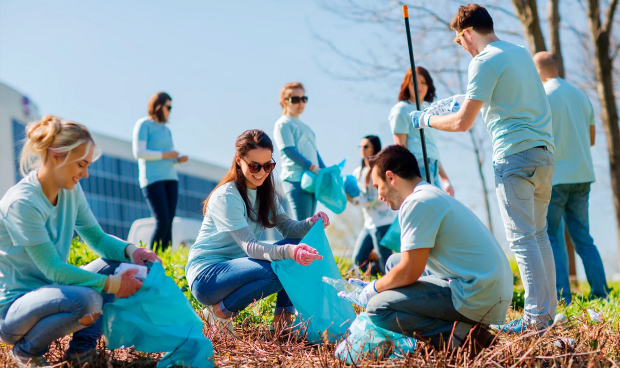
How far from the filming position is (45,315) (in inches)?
103

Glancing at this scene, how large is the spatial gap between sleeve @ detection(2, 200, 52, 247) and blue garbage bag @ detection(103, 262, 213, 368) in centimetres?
44

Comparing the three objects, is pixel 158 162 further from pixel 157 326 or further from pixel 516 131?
pixel 516 131

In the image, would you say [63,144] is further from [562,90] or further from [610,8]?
[610,8]

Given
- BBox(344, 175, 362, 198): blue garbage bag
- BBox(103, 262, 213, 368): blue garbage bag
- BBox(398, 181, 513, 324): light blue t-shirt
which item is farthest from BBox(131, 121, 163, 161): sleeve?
BBox(398, 181, 513, 324): light blue t-shirt

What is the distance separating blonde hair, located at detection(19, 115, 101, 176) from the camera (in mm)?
2660

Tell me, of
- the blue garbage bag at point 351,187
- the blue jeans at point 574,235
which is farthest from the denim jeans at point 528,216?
the blue garbage bag at point 351,187

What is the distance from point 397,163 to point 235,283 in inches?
47.5

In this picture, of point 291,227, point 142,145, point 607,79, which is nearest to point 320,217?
point 291,227

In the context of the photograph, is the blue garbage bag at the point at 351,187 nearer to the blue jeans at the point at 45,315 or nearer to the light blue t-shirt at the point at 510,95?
the light blue t-shirt at the point at 510,95

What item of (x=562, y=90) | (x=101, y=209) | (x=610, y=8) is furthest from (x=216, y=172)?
(x=562, y=90)

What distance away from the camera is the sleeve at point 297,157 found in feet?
17.1

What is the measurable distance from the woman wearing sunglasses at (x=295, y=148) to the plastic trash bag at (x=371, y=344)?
2.34m

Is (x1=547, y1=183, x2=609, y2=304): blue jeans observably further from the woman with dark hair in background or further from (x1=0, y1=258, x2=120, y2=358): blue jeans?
(x1=0, y1=258, x2=120, y2=358): blue jeans

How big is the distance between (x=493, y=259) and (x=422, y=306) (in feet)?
1.26
